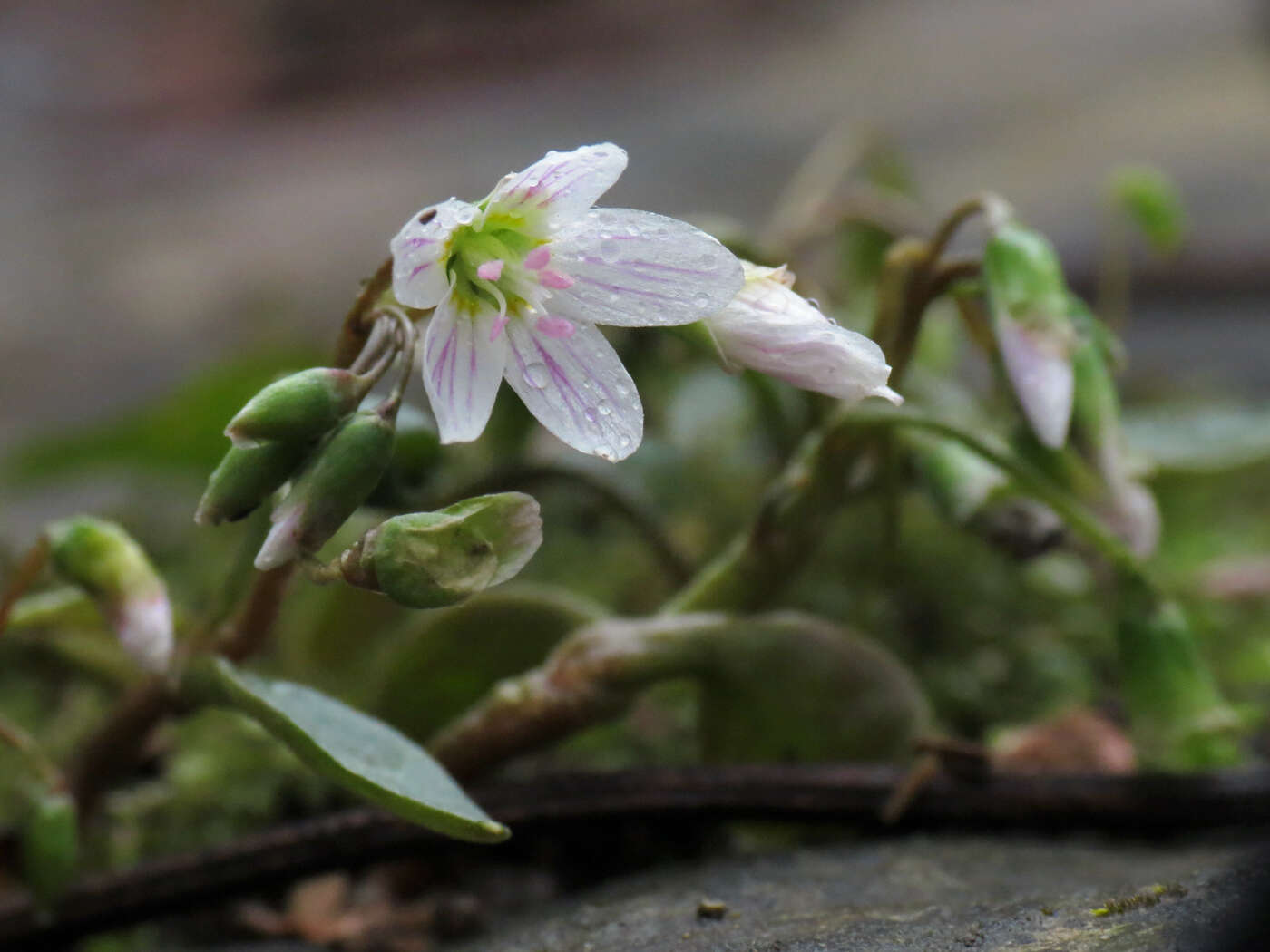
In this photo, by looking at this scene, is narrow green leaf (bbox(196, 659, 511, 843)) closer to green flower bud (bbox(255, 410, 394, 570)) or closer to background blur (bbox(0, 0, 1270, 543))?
green flower bud (bbox(255, 410, 394, 570))

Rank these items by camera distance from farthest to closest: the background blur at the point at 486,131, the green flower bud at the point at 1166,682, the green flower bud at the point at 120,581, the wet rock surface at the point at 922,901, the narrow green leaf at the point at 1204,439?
the background blur at the point at 486,131, the narrow green leaf at the point at 1204,439, the green flower bud at the point at 1166,682, the green flower bud at the point at 120,581, the wet rock surface at the point at 922,901

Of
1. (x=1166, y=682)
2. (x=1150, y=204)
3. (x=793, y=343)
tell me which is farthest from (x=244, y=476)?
(x=1150, y=204)

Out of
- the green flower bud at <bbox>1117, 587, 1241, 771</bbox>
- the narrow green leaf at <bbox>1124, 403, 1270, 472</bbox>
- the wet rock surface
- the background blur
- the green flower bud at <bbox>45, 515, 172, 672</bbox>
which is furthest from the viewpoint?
the background blur

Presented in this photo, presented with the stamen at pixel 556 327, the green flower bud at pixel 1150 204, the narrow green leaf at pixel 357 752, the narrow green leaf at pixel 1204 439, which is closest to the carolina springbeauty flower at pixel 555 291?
the stamen at pixel 556 327

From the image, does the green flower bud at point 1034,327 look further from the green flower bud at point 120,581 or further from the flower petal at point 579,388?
the green flower bud at point 120,581

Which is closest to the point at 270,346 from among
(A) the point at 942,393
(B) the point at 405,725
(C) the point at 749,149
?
(B) the point at 405,725

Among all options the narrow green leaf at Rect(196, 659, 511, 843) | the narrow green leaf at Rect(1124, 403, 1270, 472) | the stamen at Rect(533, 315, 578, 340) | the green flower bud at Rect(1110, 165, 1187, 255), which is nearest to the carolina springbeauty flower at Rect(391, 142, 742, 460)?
the stamen at Rect(533, 315, 578, 340)

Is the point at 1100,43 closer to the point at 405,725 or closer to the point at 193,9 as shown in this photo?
the point at 193,9
